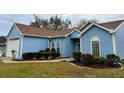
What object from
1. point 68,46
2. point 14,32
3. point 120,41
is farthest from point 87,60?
point 14,32

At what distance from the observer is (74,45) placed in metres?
20.9

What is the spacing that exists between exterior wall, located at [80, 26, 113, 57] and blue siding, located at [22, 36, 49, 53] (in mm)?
5625

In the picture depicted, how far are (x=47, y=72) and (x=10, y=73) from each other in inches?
79.0

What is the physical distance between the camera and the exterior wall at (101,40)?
1495 cm

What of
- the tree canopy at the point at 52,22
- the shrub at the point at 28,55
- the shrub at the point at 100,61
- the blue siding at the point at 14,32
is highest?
the tree canopy at the point at 52,22

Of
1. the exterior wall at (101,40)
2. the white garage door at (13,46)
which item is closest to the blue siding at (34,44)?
the white garage door at (13,46)

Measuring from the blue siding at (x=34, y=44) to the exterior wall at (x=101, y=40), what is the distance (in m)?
5.63

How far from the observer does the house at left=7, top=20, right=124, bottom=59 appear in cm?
1490

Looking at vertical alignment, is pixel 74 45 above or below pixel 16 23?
below

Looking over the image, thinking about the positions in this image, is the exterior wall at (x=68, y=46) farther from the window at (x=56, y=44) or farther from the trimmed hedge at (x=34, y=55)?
the trimmed hedge at (x=34, y=55)

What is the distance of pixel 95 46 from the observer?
15.8 metres
